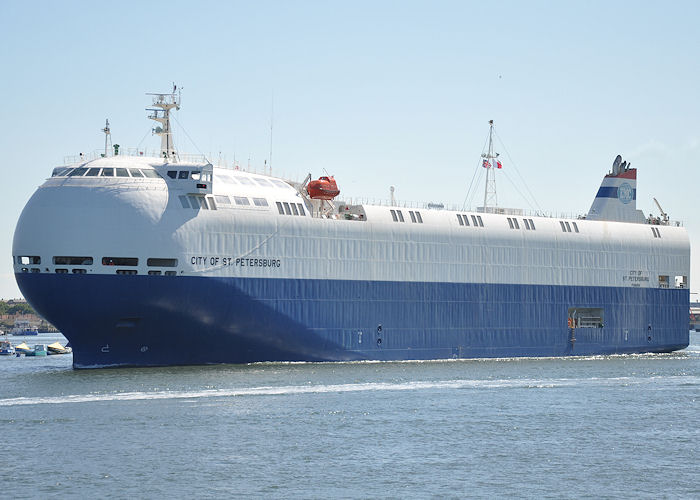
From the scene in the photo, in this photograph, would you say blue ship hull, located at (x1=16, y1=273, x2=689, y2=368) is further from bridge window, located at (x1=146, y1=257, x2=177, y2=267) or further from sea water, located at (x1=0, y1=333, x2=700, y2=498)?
sea water, located at (x1=0, y1=333, x2=700, y2=498)

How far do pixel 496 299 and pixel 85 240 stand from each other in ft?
104

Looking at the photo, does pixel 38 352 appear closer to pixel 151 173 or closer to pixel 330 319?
pixel 330 319

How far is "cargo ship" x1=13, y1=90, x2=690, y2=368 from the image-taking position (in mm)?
55500

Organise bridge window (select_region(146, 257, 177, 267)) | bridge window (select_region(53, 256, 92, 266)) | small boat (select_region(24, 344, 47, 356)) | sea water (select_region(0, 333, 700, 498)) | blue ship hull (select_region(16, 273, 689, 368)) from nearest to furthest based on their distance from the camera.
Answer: sea water (select_region(0, 333, 700, 498)) → bridge window (select_region(53, 256, 92, 266)) → blue ship hull (select_region(16, 273, 689, 368)) → bridge window (select_region(146, 257, 177, 267)) → small boat (select_region(24, 344, 47, 356))

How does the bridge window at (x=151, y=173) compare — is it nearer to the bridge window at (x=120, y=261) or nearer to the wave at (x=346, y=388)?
the bridge window at (x=120, y=261)

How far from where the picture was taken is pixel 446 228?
Result: 71438 mm

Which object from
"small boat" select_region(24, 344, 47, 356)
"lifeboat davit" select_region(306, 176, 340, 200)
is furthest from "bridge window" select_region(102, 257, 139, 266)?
"small boat" select_region(24, 344, 47, 356)

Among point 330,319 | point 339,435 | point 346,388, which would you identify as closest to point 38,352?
point 330,319

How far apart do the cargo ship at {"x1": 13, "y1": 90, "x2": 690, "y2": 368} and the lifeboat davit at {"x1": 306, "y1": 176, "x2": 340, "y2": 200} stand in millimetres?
107

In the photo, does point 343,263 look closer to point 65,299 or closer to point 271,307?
point 271,307

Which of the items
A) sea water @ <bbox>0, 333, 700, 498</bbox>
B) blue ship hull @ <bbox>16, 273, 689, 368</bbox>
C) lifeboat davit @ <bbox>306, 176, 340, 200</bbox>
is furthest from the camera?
lifeboat davit @ <bbox>306, 176, 340, 200</bbox>

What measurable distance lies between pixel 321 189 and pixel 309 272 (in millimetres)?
5295

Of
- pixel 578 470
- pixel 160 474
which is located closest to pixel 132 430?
pixel 160 474

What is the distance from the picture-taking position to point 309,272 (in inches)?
2499
